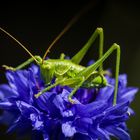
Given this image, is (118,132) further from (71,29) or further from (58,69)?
(71,29)

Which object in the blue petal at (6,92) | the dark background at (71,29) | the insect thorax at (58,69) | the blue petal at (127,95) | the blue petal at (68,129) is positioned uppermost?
the dark background at (71,29)

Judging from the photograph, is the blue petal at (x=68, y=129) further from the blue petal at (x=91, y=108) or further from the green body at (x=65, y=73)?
the green body at (x=65, y=73)

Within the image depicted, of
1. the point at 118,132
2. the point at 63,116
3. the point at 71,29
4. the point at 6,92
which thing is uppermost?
the point at 71,29

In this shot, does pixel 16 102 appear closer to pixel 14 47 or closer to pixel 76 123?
pixel 76 123

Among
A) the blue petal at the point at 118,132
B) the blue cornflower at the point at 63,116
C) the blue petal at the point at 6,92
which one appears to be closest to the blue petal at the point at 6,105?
the blue cornflower at the point at 63,116

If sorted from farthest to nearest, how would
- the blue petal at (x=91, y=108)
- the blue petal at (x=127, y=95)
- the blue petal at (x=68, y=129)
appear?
the blue petal at (x=127, y=95) < the blue petal at (x=91, y=108) < the blue petal at (x=68, y=129)

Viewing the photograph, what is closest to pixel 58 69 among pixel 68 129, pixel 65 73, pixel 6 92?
pixel 65 73

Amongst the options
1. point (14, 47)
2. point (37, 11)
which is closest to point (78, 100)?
point (14, 47)

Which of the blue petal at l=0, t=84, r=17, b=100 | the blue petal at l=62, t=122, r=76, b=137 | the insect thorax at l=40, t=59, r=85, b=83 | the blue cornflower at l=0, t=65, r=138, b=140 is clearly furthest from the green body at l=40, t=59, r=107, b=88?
the blue petal at l=62, t=122, r=76, b=137

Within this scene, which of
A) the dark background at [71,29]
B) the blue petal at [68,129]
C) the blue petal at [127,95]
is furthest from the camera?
the dark background at [71,29]
